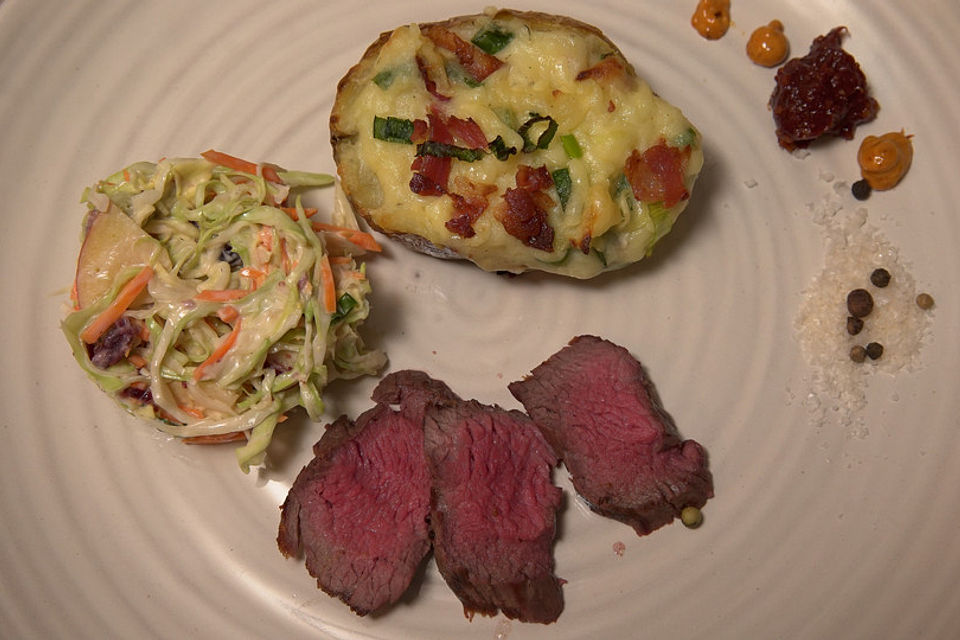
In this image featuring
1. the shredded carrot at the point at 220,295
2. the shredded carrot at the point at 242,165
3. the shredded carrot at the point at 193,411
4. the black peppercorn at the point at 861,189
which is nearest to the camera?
the shredded carrot at the point at 220,295

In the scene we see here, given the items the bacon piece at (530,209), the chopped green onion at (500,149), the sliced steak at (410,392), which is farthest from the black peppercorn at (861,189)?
the sliced steak at (410,392)

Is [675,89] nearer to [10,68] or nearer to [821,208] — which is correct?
[821,208]

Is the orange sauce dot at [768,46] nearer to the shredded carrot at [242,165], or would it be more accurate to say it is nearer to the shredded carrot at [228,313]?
the shredded carrot at [242,165]

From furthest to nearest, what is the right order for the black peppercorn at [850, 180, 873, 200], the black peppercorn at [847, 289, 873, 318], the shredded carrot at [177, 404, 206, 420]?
the black peppercorn at [850, 180, 873, 200]
the black peppercorn at [847, 289, 873, 318]
the shredded carrot at [177, 404, 206, 420]

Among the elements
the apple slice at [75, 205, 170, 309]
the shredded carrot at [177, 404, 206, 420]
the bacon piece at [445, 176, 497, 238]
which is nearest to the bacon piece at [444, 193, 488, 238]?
the bacon piece at [445, 176, 497, 238]

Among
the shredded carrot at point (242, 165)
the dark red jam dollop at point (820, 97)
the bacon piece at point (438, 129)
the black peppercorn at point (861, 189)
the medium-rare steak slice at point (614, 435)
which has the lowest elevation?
the medium-rare steak slice at point (614, 435)

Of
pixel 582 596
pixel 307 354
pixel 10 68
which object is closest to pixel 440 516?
pixel 582 596

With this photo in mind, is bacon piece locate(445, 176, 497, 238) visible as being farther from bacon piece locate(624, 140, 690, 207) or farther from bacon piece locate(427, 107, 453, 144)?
bacon piece locate(624, 140, 690, 207)
